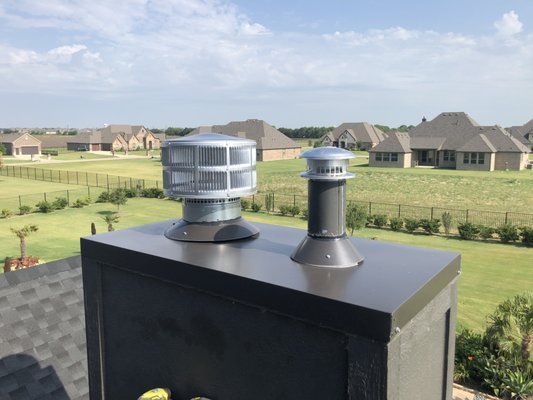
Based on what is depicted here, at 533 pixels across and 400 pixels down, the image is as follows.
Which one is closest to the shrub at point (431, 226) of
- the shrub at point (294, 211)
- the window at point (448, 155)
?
the shrub at point (294, 211)

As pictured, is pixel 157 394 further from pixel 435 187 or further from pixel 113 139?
pixel 113 139

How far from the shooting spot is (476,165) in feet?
180

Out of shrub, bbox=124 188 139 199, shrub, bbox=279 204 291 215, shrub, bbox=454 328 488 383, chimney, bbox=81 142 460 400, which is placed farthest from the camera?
shrub, bbox=124 188 139 199

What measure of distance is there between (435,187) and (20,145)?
7746 cm

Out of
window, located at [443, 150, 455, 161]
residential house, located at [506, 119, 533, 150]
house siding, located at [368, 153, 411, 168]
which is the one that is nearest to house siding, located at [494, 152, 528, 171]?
window, located at [443, 150, 455, 161]

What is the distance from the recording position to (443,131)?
201 feet

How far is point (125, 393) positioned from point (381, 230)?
2056cm

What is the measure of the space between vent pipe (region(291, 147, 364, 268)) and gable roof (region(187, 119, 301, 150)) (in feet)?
221

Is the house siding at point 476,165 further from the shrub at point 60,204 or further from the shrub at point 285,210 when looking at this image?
the shrub at point 60,204

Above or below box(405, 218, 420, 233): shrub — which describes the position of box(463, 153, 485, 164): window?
above

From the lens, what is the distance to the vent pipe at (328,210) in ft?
11.1

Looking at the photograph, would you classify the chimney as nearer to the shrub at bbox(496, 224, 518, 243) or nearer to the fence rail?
the shrub at bbox(496, 224, 518, 243)

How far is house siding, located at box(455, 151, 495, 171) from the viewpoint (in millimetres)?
53938

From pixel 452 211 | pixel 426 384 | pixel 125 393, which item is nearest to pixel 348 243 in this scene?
pixel 426 384
